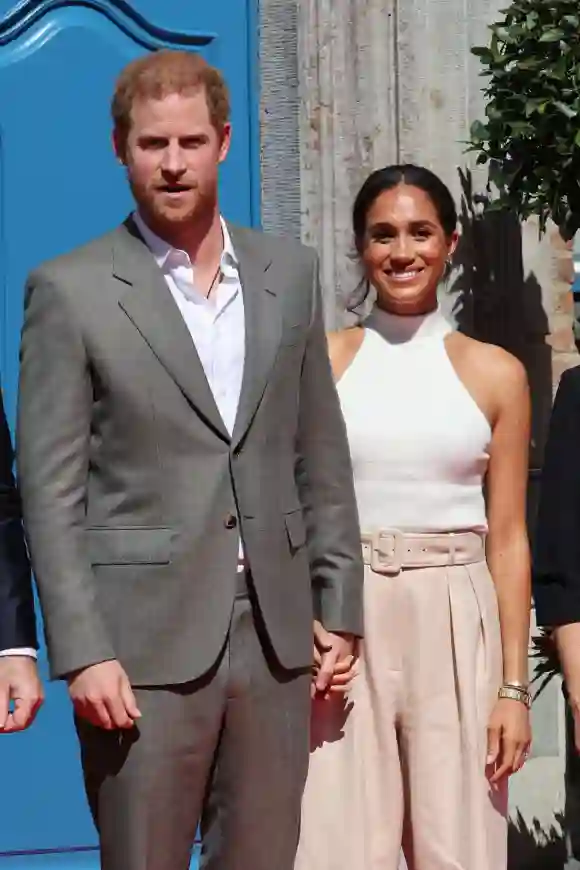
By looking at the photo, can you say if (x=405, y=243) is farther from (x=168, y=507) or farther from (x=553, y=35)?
(x=168, y=507)

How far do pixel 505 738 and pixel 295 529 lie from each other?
68cm

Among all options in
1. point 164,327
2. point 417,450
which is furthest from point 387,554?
point 164,327

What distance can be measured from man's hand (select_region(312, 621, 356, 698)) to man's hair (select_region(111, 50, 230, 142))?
89cm

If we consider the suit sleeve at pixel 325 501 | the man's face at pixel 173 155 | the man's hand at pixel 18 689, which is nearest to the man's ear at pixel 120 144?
the man's face at pixel 173 155

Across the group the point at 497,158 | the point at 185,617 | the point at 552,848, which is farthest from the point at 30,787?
the point at 497,158

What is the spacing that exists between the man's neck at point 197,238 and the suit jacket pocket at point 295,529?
440mm

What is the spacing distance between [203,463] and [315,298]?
0.39 metres

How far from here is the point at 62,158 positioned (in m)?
3.91

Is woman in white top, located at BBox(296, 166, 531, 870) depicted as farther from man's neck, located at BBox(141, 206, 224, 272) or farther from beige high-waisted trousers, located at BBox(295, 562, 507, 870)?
man's neck, located at BBox(141, 206, 224, 272)

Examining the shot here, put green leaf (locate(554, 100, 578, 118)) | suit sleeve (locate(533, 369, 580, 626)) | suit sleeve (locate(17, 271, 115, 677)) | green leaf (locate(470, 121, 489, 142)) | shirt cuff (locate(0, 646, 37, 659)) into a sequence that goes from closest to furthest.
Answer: suit sleeve (locate(17, 271, 115, 677))
shirt cuff (locate(0, 646, 37, 659))
suit sleeve (locate(533, 369, 580, 626))
green leaf (locate(554, 100, 578, 118))
green leaf (locate(470, 121, 489, 142))

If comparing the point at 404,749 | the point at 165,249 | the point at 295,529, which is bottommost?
the point at 404,749

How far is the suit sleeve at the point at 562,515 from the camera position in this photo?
2.81m

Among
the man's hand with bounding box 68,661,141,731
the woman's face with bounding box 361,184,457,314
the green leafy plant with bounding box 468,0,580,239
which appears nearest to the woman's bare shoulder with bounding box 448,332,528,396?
the woman's face with bounding box 361,184,457,314

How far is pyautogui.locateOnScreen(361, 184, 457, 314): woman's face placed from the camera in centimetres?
300
